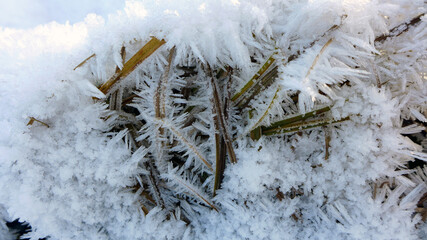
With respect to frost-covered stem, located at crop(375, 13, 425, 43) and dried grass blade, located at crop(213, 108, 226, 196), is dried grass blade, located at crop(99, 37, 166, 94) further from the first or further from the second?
frost-covered stem, located at crop(375, 13, 425, 43)

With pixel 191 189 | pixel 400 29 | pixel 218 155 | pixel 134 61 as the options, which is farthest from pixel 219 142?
pixel 400 29

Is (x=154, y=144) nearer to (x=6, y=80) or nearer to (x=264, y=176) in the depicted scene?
(x=264, y=176)

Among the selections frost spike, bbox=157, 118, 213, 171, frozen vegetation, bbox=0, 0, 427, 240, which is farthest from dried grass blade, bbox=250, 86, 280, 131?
frost spike, bbox=157, 118, 213, 171

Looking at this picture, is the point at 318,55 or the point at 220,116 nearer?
the point at 318,55

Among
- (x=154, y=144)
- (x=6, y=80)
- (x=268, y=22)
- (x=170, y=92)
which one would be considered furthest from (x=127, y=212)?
(x=268, y=22)

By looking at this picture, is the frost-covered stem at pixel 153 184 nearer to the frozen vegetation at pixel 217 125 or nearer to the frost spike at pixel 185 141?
the frozen vegetation at pixel 217 125

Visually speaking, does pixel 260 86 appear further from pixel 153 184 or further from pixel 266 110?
pixel 153 184

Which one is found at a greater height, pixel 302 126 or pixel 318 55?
pixel 318 55
